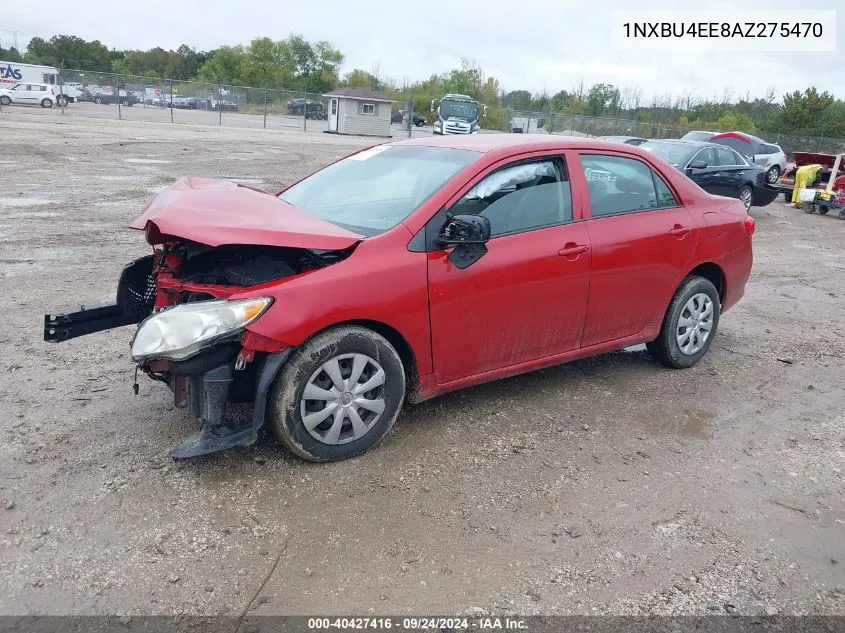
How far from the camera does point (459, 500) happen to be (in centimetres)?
360

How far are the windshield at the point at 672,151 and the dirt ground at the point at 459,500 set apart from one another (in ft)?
30.1

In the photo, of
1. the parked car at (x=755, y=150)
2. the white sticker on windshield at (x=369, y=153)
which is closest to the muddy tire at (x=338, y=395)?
the white sticker on windshield at (x=369, y=153)

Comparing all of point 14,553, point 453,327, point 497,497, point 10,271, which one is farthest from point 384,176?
point 10,271

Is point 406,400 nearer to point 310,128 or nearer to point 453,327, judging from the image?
point 453,327

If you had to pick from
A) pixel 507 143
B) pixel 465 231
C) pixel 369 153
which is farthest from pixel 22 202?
pixel 465 231

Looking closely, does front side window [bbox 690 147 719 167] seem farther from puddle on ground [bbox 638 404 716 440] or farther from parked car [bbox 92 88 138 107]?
parked car [bbox 92 88 138 107]

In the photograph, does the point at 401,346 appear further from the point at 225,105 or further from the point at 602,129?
the point at 225,105

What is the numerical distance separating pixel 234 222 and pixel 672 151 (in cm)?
1290

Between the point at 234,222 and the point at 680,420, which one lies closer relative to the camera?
the point at 234,222

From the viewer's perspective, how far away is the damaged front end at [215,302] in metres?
3.45

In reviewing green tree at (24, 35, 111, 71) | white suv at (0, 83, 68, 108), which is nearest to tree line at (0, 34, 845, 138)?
green tree at (24, 35, 111, 71)

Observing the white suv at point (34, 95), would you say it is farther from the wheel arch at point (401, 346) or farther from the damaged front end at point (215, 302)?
the wheel arch at point (401, 346)

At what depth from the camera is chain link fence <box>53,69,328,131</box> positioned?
3859cm

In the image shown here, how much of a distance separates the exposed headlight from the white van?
4263 cm
